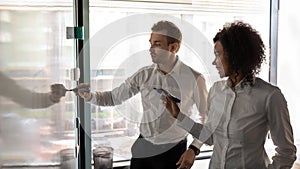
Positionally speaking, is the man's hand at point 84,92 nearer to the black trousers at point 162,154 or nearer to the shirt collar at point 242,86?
the black trousers at point 162,154

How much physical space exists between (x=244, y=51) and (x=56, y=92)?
78cm

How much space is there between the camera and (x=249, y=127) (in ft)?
4.45

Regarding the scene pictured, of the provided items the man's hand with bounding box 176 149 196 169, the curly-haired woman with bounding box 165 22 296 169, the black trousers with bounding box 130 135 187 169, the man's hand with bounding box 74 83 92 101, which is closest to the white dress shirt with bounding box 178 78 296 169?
the curly-haired woman with bounding box 165 22 296 169

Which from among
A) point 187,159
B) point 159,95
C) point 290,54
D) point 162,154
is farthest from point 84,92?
point 290,54

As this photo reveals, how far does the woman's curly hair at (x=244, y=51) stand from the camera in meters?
1.42

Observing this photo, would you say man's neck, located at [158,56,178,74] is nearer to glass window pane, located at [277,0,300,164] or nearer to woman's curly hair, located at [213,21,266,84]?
woman's curly hair, located at [213,21,266,84]

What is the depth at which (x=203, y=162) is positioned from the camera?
82.9 inches

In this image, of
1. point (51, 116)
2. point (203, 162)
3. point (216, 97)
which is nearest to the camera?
point (51, 116)

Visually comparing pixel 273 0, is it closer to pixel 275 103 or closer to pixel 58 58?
pixel 275 103

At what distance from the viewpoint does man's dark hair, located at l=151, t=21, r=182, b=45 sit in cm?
174

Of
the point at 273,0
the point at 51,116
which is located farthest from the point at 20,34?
the point at 273,0

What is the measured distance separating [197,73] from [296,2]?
116cm

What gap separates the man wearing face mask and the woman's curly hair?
256mm

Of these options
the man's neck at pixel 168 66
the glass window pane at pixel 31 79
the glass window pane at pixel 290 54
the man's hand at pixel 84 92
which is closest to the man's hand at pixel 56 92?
the glass window pane at pixel 31 79
